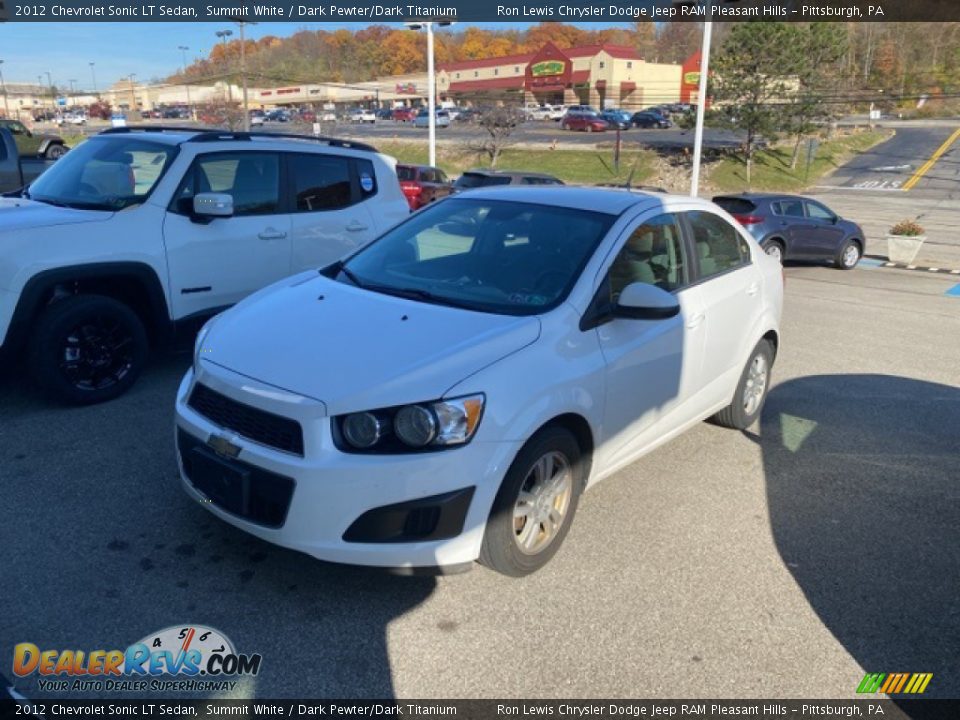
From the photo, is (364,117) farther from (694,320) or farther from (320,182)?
(694,320)

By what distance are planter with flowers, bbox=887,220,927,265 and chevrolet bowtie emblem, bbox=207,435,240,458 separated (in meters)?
16.1

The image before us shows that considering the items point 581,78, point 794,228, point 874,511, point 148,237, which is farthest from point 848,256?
point 581,78

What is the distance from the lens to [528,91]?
88.1m

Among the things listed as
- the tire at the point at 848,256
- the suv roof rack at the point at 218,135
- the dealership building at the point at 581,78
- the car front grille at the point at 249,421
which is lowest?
the tire at the point at 848,256

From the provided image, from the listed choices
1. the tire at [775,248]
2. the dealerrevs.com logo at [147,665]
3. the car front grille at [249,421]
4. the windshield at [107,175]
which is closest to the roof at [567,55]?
the tire at [775,248]

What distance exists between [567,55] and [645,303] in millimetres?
91302

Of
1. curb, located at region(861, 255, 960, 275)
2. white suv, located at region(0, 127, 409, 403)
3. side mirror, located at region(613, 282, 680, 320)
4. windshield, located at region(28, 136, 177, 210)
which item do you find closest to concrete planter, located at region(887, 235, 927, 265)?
curb, located at region(861, 255, 960, 275)

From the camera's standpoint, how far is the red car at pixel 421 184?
1666cm

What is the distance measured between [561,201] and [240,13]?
36691 millimetres

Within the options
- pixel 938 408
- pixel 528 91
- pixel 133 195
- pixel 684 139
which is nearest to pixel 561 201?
pixel 133 195

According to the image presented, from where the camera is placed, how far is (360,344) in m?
3.17

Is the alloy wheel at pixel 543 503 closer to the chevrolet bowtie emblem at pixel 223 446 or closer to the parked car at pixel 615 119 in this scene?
the chevrolet bowtie emblem at pixel 223 446

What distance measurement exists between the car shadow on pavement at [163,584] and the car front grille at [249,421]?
69 cm

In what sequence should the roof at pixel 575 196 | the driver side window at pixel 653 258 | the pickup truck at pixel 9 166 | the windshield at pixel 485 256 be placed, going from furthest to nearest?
the pickup truck at pixel 9 166
the roof at pixel 575 196
the driver side window at pixel 653 258
the windshield at pixel 485 256
